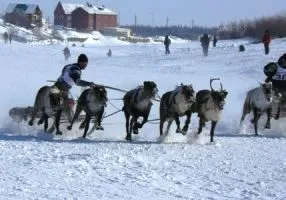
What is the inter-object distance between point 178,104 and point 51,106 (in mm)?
2710

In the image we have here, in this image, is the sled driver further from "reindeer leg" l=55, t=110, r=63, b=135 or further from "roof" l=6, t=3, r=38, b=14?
"roof" l=6, t=3, r=38, b=14

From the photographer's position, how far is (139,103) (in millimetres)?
13383

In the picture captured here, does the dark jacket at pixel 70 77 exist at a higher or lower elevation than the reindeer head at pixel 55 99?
higher

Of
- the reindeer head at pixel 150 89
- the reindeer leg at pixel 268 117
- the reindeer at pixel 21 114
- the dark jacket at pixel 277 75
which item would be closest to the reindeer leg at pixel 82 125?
the reindeer at pixel 21 114

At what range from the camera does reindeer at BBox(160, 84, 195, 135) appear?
13.0 meters

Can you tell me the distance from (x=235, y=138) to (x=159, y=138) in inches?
72.7

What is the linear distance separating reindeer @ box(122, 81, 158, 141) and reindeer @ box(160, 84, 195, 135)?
334 millimetres

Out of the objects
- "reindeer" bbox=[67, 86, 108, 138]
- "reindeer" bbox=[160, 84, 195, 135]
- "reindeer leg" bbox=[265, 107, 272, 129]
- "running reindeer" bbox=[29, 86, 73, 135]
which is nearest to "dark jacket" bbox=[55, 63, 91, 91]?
"running reindeer" bbox=[29, 86, 73, 135]

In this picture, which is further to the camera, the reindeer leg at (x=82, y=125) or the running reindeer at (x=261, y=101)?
the running reindeer at (x=261, y=101)

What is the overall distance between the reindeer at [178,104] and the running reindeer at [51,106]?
82.5 inches

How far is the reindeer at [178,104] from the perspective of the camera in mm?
12984

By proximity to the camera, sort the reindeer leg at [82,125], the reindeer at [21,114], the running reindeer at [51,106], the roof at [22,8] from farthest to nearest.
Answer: the roof at [22,8]
the reindeer at [21,114]
the reindeer leg at [82,125]
the running reindeer at [51,106]

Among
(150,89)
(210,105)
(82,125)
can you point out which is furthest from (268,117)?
(82,125)

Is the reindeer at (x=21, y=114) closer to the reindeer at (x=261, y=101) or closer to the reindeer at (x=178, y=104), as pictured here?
the reindeer at (x=178, y=104)
